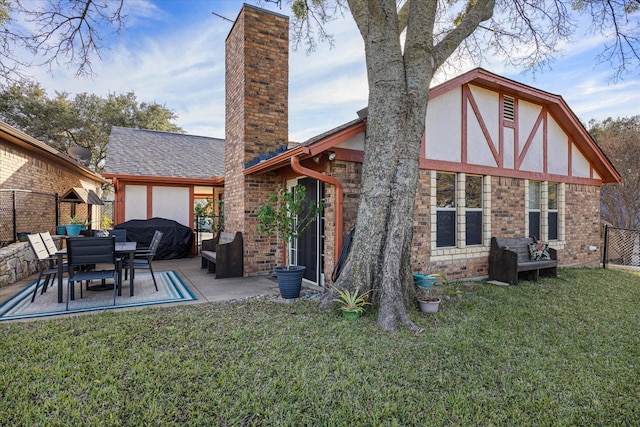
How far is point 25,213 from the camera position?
30.2 ft

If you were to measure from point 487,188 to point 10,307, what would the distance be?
8.82 m

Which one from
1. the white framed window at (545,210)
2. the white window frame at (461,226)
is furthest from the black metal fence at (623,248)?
the white window frame at (461,226)

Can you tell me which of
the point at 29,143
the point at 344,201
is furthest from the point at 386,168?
the point at 29,143

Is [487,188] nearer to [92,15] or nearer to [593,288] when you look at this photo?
[593,288]

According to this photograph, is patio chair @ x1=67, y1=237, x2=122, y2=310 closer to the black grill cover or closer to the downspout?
the downspout

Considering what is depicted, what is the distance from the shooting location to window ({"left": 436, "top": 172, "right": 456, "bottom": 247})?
6934 millimetres

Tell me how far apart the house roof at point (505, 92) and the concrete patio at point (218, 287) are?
2.32 metres

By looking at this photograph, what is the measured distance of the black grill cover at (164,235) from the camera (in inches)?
402

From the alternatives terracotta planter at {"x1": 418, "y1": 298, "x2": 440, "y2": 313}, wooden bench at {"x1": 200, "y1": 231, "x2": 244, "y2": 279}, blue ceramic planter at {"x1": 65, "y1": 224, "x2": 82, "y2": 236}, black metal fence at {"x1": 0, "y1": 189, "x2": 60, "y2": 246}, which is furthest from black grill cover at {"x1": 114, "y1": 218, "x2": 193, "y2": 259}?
terracotta planter at {"x1": 418, "y1": 298, "x2": 440, "y2": 313}

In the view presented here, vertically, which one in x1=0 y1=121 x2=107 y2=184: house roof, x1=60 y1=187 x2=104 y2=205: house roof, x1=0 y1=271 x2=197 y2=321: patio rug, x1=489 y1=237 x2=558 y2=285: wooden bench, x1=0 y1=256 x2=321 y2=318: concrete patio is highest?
x1=0 y1=121 x2=107 y2=184: house roof

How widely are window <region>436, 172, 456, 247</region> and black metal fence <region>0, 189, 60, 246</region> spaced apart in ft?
31.9

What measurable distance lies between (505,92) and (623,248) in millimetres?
7074

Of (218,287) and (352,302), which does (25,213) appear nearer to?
(218,287)

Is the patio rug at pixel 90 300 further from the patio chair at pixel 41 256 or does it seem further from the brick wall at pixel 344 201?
the brick wall at pixel 344 201
